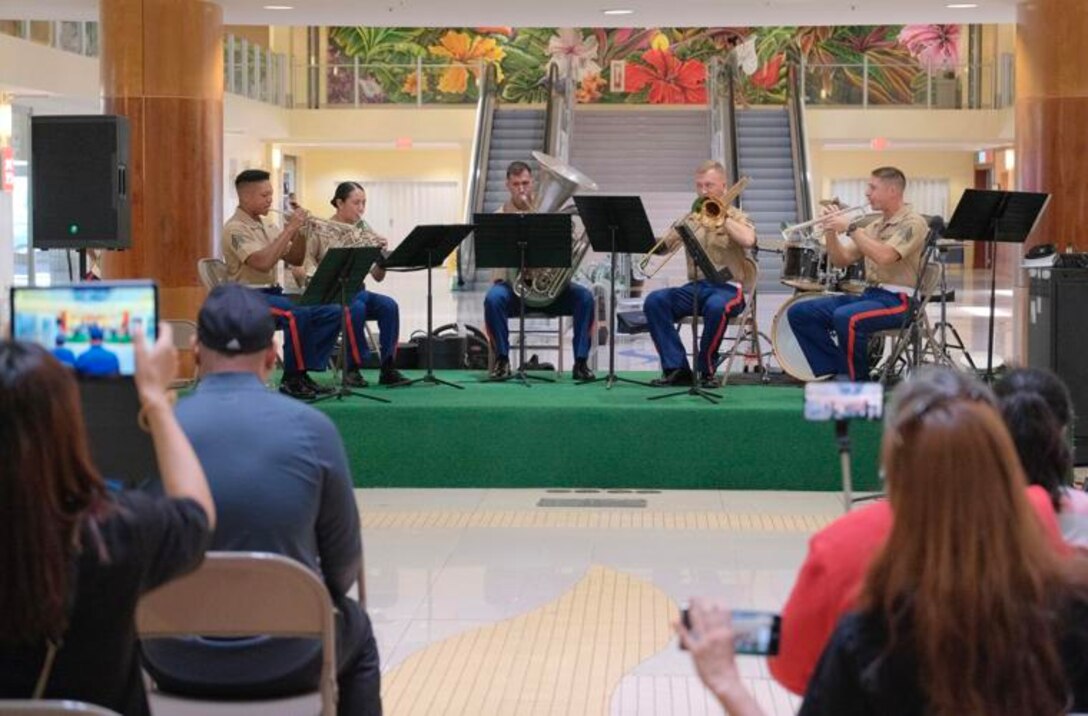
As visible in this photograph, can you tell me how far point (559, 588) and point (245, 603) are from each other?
3.07 meters

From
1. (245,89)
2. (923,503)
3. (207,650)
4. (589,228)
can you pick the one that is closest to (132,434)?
(207,650)

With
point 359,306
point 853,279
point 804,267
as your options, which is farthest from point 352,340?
point 853,279

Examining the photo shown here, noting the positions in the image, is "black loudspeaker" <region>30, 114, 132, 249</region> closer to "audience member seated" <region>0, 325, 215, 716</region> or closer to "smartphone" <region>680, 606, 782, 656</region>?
"audience member seated" <region>0, 325, 215, 716</region>

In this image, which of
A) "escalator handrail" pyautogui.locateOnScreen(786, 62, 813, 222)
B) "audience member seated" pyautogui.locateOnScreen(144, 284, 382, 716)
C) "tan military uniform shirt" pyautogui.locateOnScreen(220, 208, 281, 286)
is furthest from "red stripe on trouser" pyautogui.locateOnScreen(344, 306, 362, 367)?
"escalator handrail" pyautogui.locateOnScreen(786, 62, 813, 222)

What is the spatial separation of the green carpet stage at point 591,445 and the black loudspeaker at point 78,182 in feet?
5.27

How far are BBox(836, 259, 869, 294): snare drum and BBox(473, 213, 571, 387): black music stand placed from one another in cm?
148

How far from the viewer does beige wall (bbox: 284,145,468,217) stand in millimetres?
30000

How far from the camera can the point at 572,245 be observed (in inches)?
349

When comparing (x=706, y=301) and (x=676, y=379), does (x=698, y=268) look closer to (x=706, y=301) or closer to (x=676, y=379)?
(x=706, y=301)

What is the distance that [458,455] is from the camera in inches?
319

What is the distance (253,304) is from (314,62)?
2446 cm

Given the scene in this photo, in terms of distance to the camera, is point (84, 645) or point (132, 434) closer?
point (84, 645)

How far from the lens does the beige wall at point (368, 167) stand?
98.4ft

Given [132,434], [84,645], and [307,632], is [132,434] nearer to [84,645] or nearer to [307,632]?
[307,632]
